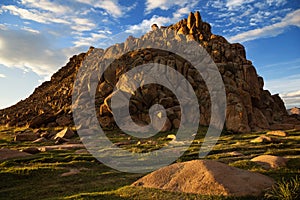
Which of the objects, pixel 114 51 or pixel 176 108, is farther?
pixel 114 51

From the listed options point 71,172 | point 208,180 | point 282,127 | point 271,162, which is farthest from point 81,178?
point 282,127

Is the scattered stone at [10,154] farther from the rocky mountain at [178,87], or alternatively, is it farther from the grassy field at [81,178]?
the rocky mountain at [178,87]

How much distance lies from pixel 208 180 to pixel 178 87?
59.1 m

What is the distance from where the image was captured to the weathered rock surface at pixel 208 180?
1456 centimetres

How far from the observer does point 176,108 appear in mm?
67812

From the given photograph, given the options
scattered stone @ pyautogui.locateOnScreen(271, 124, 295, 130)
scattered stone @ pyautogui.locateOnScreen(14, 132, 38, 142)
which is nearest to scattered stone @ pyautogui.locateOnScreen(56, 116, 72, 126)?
scattered stone @ pyautogui.locateOnScreen(14, 132, 38, 142)

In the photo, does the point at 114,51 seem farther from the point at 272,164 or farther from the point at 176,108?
the point at 272,164

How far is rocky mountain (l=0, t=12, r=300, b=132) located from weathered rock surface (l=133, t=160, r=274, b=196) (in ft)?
148

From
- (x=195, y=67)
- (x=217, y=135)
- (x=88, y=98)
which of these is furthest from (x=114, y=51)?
(x=217, y=135)

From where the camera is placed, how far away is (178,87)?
73.8 m

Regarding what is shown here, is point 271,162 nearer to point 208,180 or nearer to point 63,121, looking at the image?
point 208,180

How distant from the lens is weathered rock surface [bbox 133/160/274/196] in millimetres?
14559

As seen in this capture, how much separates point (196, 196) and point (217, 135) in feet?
150

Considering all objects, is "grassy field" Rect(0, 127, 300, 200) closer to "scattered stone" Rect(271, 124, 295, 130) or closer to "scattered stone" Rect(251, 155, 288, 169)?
"scattered stone" Rect(251, 155, 288, 169)
